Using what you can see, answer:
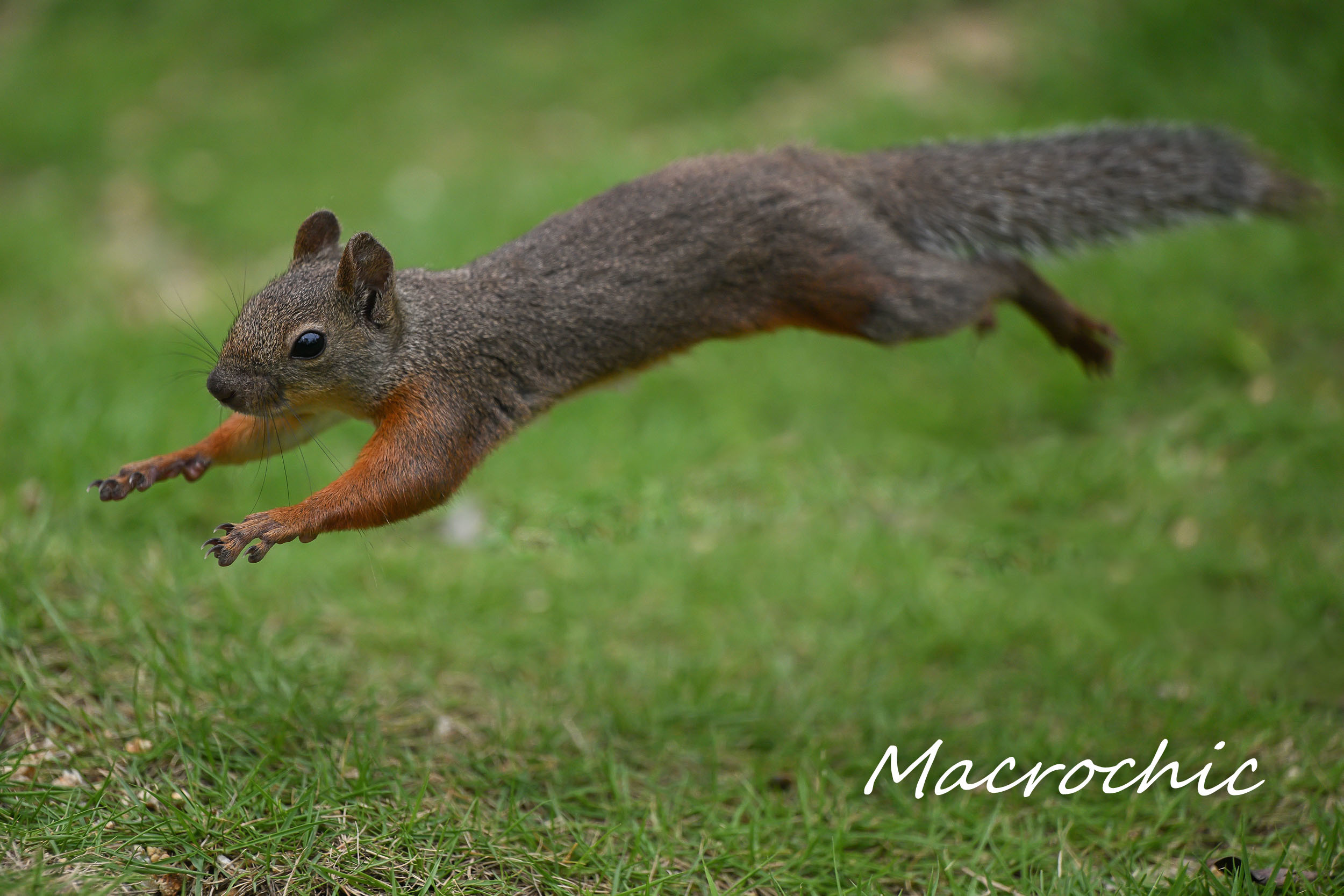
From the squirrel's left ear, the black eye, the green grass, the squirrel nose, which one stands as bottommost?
the green grass

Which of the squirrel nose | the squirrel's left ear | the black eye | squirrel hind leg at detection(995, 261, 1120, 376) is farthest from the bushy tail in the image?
the squirrel nose

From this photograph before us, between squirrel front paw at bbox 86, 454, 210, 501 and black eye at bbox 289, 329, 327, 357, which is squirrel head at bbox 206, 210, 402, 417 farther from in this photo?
squirrel front paw at bbox 86, 454, 210, 501

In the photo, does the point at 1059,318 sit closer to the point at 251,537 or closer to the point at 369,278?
the point at 369,278

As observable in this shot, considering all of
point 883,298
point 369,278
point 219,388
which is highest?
point 369,278

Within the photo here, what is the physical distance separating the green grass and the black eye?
3.08ft

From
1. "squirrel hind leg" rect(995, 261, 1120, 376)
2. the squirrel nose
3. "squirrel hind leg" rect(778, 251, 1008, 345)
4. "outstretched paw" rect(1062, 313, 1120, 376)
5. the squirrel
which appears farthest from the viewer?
"outstretched paw" rect(1062, 313, 1120, 376)

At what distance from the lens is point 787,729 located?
4.30 metres

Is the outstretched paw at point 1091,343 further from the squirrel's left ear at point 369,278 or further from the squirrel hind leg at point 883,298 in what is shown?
the squirrel's left ear at point 369,278

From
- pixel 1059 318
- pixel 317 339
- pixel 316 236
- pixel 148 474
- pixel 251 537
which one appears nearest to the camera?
pixel 251 537

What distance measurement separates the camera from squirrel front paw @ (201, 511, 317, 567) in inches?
98.4

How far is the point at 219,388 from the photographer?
2846 mm

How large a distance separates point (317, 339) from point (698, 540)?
2.90 meters

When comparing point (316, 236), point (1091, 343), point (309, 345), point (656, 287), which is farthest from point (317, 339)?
point (1091, 343)

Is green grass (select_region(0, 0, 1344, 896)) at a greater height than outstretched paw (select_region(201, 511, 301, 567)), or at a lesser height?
lesser
